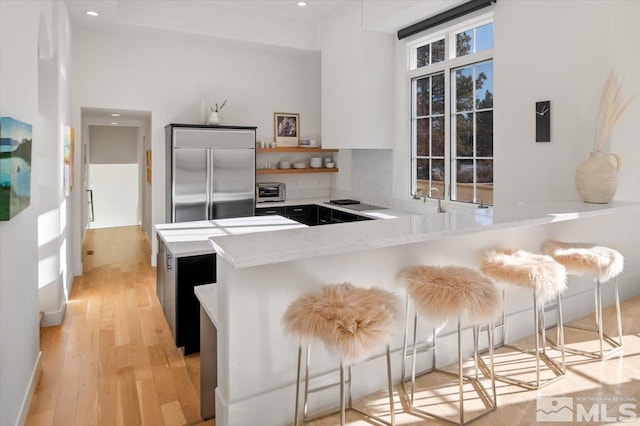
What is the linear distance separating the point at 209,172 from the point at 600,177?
4111 millimetres

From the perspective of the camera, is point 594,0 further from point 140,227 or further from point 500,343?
point 140,227

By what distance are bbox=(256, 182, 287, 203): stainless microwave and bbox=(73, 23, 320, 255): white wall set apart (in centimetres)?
77

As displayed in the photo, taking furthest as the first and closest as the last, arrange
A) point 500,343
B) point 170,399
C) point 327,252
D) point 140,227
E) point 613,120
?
point 140,227 < point 613,120 < point 500,343 < point 170,399 < point 327,252

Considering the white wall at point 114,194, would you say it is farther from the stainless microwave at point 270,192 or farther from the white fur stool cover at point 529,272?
the white fur stool cover at point 529,272

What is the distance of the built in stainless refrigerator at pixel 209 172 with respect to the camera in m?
5.26

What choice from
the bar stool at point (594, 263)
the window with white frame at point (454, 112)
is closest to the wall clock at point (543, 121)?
the window with white frame at point (454, 112)

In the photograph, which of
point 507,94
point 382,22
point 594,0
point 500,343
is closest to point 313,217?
point 382,22

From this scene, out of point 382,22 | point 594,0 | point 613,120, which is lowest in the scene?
point 613,120

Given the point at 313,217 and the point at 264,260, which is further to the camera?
the point at 313,217

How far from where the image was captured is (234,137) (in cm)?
556

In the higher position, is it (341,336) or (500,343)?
(341,336)

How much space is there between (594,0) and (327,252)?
3.06 m

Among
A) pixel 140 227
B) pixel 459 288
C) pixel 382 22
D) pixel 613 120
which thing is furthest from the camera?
pixel 140 227

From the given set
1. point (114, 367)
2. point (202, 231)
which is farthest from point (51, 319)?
point (202, 231)
